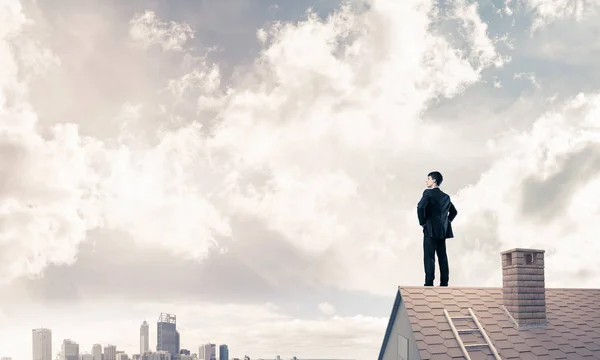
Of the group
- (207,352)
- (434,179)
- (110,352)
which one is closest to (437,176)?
(434,179)

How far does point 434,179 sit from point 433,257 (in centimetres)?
221

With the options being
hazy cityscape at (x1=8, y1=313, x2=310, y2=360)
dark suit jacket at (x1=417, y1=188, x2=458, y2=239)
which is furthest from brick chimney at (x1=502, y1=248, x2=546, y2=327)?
hazy cityscape at (x1=8, y1=313, x2=310, y2=360)

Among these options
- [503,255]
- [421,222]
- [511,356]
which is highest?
[421,222]

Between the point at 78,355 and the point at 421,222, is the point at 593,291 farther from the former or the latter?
the point at 78,355

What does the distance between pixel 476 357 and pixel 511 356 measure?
103 centimetres

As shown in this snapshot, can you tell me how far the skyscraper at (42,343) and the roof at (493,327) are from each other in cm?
6626

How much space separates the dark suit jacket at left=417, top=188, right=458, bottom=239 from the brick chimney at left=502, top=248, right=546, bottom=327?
176 centimetres

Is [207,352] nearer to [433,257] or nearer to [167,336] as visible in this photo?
[167,336]

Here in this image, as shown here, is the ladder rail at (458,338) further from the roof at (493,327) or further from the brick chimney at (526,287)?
the brick chimney at (526,287)

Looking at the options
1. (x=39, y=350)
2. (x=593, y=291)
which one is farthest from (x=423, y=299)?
(x=39, y=350)

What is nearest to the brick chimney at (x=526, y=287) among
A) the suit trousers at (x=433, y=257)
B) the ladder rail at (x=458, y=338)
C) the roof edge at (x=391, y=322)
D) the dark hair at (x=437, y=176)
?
the suit trousers at (x=433, y=257)

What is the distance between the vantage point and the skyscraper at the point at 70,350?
6819 cm

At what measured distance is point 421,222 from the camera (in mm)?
15180

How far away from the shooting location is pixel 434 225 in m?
15.1
